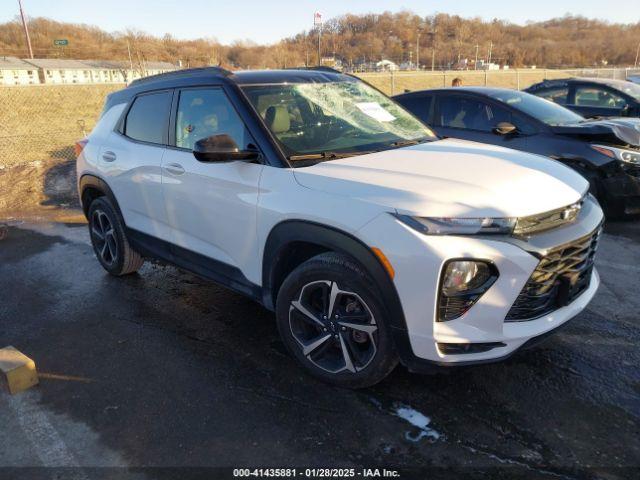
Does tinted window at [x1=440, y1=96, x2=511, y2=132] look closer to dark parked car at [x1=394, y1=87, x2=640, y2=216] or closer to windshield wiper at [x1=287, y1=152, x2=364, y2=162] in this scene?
dark parked car at [x1=394, y1=87, x2=640, y2=216]


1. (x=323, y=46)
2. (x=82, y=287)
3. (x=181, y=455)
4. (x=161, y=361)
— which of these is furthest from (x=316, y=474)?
(x=323, y=46)

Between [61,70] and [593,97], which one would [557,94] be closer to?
[593,97]

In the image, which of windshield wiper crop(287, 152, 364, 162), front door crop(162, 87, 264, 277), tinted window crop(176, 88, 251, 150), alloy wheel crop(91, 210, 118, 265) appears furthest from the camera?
alloy wheel crop(91, 210, 118, 265)

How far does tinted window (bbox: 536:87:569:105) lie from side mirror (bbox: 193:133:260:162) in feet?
28.4

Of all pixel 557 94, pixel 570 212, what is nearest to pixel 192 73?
pixel 570 212

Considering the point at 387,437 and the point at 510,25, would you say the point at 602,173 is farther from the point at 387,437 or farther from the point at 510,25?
the point at 510,25

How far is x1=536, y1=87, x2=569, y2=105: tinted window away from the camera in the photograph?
9.73m

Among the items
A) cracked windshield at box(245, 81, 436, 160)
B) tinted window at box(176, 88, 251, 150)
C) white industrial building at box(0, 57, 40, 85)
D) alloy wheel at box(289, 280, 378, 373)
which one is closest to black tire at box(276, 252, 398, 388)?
alloy wheel at box(289, 280, 378, 373)

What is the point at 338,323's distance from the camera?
2816mm

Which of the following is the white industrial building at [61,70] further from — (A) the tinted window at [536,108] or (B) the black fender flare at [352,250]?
(B) the black fender flare at [352,250]

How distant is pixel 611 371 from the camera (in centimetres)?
304

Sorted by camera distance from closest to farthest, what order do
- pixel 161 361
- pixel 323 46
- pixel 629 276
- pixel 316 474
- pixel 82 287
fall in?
pixel 316 474, pixel 161 361, pixel 629 276, pixel 82 287, pixel 323 46

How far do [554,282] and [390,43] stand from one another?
15065cm

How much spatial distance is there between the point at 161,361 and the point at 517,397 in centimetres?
223
